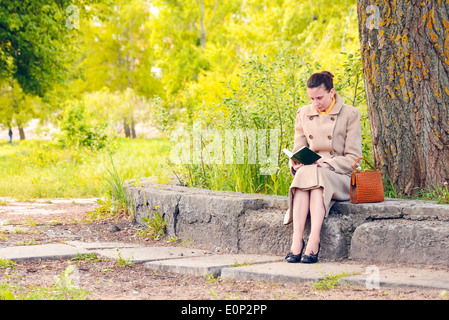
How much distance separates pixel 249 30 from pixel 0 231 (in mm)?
21951

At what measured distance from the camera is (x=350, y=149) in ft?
15.7

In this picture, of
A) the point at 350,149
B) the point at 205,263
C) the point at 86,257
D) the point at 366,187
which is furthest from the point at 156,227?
the point at 366,187

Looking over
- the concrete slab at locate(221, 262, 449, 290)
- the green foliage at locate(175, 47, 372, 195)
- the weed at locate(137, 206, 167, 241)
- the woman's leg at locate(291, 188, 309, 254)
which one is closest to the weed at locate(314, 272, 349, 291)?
the concrete slab at locate(221, 262, 449, 290)

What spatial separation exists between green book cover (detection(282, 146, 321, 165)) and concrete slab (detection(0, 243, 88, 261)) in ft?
6.50

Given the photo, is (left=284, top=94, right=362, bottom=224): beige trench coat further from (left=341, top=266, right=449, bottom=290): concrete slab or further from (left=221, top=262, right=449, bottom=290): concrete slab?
(left=341, top=266, right=449, bottom=290): concrete slab

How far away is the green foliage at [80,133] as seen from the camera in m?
13.8

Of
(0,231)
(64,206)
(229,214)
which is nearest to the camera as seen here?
(229,214)

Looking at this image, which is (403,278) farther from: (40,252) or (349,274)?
(40,252)

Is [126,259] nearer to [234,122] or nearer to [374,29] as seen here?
[234,122]

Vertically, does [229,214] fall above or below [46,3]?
below

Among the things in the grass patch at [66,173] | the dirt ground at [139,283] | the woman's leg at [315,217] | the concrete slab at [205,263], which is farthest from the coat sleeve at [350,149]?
the grass patch at [66,173]

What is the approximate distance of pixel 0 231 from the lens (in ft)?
20.0

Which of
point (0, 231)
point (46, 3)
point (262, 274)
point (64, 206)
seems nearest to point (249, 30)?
point (46, 3)

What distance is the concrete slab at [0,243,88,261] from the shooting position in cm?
478
